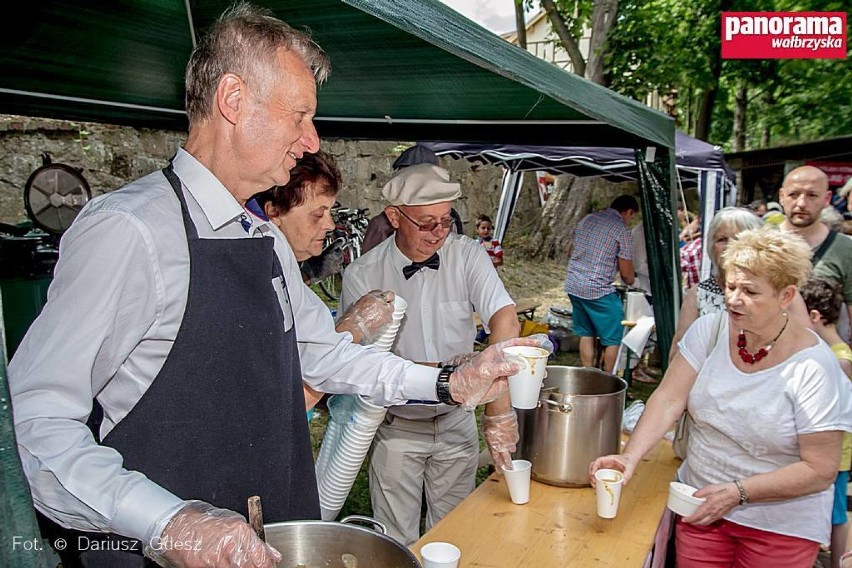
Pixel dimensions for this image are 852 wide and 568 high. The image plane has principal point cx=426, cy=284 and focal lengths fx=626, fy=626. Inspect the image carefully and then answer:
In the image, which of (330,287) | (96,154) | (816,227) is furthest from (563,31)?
(96,154)

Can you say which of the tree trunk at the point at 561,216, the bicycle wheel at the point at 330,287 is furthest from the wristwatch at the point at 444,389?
the tree trunk at the point at 561,216

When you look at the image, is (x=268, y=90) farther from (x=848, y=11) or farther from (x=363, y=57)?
(x=848, y=11)

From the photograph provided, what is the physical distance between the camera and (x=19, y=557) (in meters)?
0.89

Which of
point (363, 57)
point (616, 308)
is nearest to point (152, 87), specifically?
point (363, 57)

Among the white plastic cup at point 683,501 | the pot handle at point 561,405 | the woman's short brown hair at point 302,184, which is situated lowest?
the white plastic cup at point 683,501

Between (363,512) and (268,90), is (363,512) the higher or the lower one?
the lower one

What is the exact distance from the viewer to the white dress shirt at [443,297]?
115 inches

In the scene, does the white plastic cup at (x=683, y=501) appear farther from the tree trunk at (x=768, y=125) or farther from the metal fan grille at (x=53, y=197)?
the tree trunk at (x=768, y=125)

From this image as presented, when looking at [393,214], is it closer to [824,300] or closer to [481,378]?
[481,378]

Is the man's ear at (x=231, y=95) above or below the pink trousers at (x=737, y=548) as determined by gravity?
above

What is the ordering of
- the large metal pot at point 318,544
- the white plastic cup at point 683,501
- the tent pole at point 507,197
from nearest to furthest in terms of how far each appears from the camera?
the large metal pot at point 318,544 → the white plastic cup at point 683,501 → the tent pole at point 507,197

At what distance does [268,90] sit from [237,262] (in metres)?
0.39

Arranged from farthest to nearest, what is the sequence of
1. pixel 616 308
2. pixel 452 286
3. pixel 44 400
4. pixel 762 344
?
pixel 616 308, pixel 452 286, pixel 762 344, pixel 44 400

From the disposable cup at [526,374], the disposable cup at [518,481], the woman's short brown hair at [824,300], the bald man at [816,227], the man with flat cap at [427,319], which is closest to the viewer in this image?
the disposable cup at [526,374]
